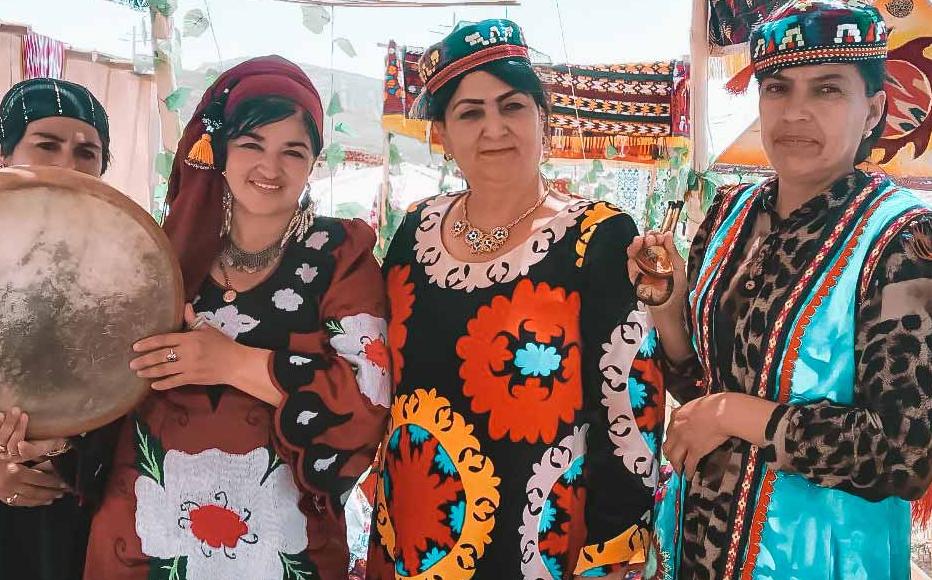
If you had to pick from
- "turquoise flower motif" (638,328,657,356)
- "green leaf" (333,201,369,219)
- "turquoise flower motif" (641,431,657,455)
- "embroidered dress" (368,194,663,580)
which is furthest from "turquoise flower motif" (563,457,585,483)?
"green leaf" (333,201,369,219)

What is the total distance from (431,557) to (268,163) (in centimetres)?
90

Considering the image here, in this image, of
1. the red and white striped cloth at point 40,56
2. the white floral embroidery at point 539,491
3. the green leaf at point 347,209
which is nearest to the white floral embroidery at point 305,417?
the white floral embroidery at point 539,491

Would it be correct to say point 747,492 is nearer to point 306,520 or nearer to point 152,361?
point 306,520

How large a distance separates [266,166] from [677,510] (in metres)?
1.11

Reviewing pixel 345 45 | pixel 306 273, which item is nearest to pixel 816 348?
pixel 306 273

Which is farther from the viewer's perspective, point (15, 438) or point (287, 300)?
point (287, 300)

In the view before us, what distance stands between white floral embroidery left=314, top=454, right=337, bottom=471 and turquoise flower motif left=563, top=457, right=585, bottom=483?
0.47 m

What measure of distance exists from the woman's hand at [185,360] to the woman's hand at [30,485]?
425mm

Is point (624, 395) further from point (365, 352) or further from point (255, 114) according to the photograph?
point (255, 114)

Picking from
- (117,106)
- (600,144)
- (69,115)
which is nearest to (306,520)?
(69,115)

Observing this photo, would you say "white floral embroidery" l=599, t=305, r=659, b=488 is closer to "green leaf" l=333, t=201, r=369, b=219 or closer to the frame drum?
Result: the frame drum

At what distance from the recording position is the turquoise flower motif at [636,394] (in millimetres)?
1410

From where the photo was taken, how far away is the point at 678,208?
5.05 ft

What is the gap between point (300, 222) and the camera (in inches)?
60.5
